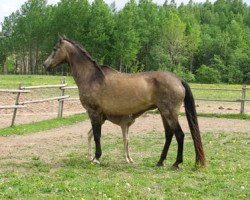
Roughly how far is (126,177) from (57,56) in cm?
302

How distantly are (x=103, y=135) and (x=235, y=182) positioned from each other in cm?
607

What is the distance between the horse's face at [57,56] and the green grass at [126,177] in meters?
1.84

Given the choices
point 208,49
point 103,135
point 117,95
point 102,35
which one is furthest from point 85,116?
point 208,49

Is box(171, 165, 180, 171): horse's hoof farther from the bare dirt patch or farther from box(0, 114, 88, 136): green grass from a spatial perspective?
box(0, 114, 88, 136): green grass

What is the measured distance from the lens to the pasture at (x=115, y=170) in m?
5.98

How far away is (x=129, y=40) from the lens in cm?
5994

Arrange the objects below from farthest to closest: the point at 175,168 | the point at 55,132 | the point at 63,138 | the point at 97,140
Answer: the point at 55,132 < the point at 63,138 < the point at 97,140 < the point at 175,168

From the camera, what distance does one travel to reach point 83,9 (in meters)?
63.0

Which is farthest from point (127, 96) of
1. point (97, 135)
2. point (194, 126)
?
point (194, 126)

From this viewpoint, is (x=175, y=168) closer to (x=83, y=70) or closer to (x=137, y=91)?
(x=137, y=91)

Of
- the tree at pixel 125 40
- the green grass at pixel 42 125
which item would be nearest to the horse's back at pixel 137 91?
the green grass at pixel 42 125

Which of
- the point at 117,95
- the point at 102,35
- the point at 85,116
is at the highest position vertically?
the point at 102,35

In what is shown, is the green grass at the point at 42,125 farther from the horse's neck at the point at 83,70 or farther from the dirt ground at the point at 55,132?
the horse's neck at the point at 83,70

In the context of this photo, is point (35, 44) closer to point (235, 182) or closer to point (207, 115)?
point (207, 115)
